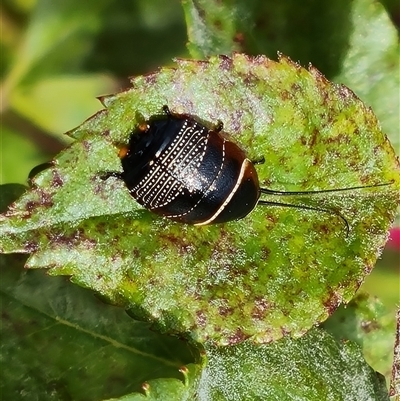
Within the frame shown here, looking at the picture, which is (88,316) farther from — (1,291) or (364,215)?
(364,215)

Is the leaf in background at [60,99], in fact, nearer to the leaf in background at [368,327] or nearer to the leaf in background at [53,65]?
the leaf in background at [53,65]

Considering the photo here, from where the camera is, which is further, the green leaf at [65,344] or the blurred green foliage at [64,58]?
the blurred green foliage at [64,58]

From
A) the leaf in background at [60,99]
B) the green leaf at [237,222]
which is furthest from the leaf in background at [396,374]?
the leaf in background at [60,99]

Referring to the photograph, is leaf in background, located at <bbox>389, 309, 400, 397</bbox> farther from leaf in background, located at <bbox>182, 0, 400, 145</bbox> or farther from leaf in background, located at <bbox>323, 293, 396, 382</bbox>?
leaf in background, located at <bbox>182, 0, 400, 145</bbox>

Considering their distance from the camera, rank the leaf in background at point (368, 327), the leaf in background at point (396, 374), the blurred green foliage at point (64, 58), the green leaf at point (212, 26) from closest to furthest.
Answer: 1. the leaf in background at point (396, 374)
2. the green leaf at point (212, 26)
3. the leaf in background at point (368, 327)
4. the blurred green foliage at point (64, 58)

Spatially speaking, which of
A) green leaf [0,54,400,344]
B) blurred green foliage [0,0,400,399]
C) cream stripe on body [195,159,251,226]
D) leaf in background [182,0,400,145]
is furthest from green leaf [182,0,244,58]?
blurred green foliage [0,0,400,399]

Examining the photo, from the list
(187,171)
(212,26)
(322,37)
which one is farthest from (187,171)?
(322,37)

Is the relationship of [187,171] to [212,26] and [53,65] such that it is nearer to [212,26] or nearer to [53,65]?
[212,26]
